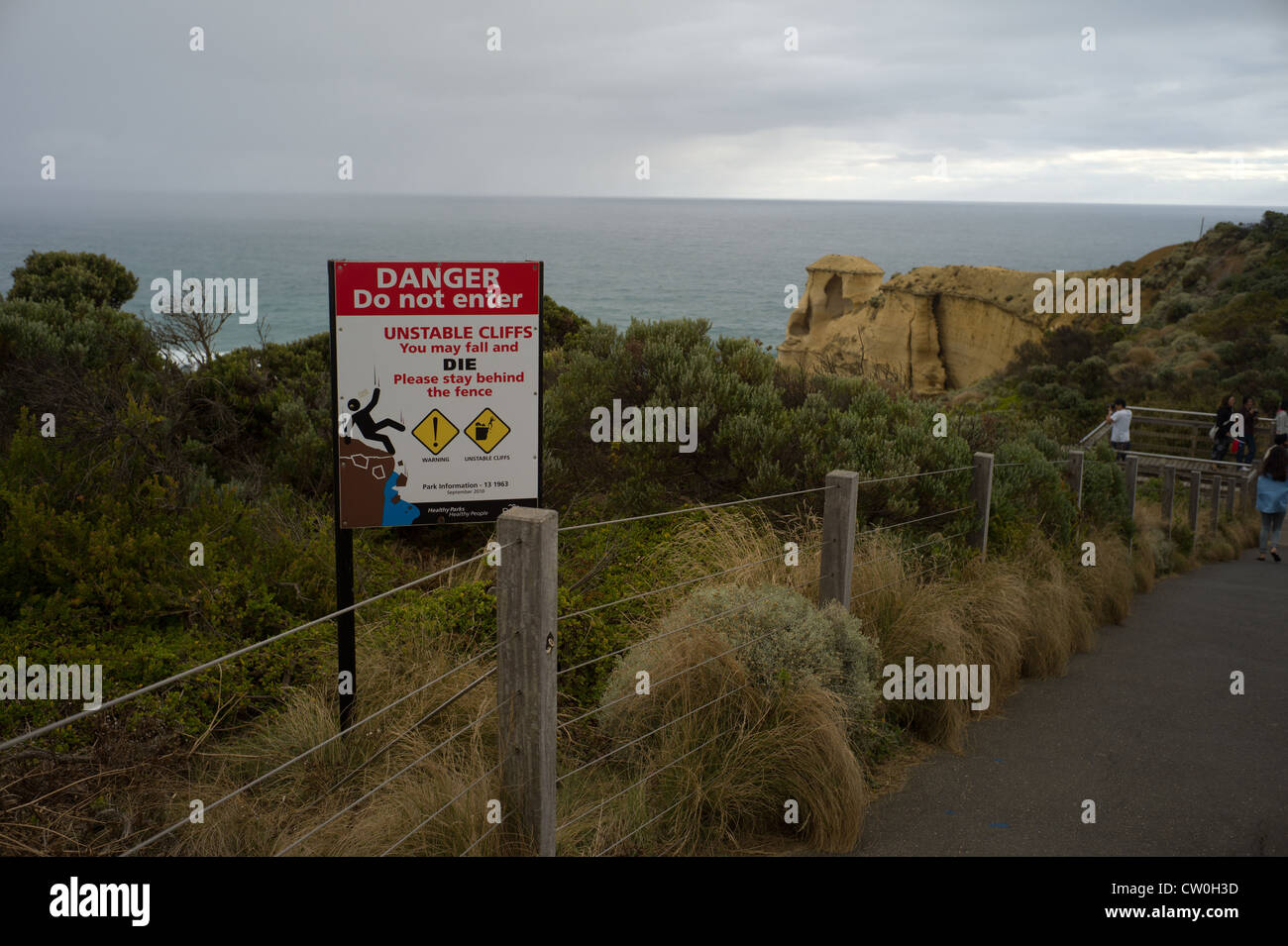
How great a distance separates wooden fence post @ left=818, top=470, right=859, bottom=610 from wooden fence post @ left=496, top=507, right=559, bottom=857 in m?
2.57

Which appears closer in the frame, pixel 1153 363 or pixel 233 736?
pixel 233 736

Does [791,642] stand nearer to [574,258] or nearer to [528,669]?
[528,669]

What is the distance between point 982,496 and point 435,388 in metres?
4.78

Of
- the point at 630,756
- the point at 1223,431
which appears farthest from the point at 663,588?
the point at 1223,431

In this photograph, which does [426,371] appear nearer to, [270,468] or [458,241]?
[270,468]

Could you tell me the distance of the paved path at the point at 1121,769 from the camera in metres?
4.50

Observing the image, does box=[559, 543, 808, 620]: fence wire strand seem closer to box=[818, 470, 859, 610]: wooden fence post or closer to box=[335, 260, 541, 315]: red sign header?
box=[818, 470, 859, 610]: wooden fence post

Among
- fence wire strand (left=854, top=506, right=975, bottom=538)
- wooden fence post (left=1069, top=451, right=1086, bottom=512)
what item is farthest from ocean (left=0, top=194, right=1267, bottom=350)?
fence wire strand (left=854, top=506, right=975, bottom=538)

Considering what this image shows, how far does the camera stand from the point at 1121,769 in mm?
5363

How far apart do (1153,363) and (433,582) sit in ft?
112

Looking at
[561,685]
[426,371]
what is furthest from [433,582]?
[426,371]

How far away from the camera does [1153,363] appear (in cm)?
3550

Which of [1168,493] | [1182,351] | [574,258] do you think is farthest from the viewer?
[574,258]

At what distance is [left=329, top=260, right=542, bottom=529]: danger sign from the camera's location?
14.9 feet
